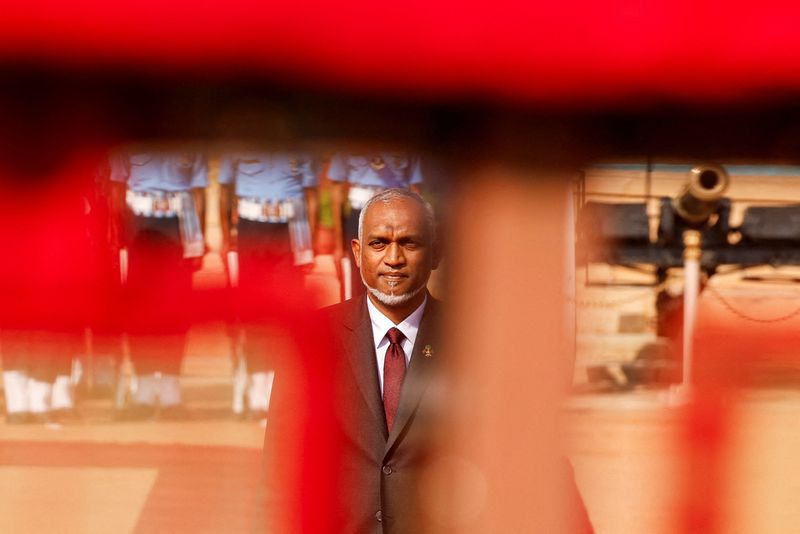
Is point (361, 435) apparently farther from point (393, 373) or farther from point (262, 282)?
point (262, 282)

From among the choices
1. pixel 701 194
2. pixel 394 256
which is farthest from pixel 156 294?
pixel 701 194

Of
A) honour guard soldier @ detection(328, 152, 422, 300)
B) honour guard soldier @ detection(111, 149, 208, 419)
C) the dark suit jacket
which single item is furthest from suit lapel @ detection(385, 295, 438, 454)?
honour guard soldier @ detection(111, 149, 208, 419)

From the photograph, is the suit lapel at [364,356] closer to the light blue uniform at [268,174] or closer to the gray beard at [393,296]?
the gray beard at [393,296]

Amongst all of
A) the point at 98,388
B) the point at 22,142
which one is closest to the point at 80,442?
the point at 98,388

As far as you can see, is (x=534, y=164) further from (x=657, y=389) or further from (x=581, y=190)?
(x=657, y=389)

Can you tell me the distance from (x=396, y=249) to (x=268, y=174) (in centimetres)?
15

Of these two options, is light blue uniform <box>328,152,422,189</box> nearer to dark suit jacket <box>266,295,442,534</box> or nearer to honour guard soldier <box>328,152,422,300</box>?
honour guard soldier <box>328,152,422,300</box>

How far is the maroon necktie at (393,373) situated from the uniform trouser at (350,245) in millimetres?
71

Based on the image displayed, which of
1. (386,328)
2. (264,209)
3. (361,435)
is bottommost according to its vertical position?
(361,435)

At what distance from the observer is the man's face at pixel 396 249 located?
39.9 inches

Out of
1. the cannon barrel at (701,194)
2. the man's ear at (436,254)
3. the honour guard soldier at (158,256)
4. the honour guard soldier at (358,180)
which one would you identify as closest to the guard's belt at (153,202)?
the honour guard soldier at (158,256)

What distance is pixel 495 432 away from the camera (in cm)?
104

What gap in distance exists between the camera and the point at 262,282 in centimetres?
103

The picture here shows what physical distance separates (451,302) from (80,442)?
1.34 ft
